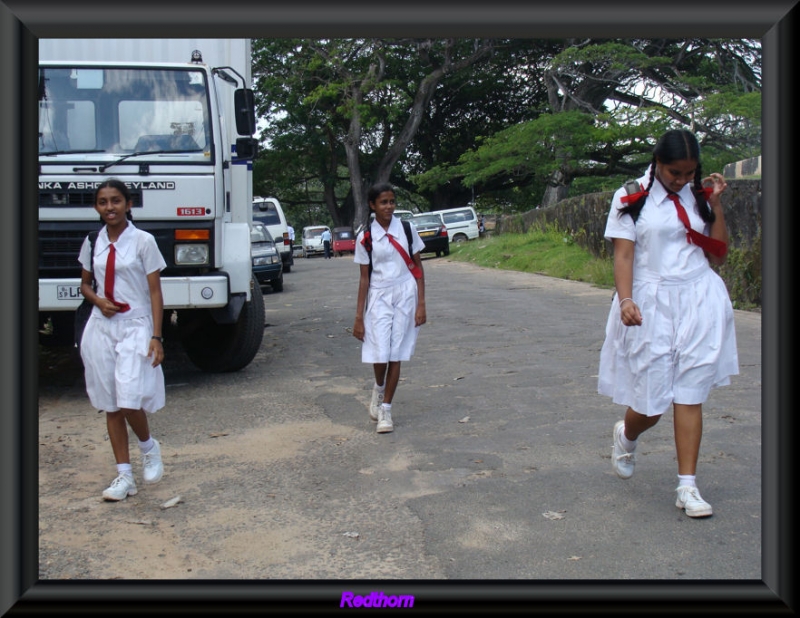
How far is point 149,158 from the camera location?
7887mm

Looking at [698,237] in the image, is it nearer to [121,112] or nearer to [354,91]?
[121,112]

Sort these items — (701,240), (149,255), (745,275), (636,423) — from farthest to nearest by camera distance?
(745,275)
(149,255)
(636,423)
(701,240)

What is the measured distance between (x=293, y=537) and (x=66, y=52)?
553 cm

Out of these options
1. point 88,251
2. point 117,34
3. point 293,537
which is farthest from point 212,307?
point 117,34

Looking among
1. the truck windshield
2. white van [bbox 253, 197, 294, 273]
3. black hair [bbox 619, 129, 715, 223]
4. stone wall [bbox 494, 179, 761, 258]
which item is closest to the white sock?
black hair [bbox 619, 129, 715, 223]

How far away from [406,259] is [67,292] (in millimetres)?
2868

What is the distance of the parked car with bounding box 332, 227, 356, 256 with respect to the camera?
4281cm

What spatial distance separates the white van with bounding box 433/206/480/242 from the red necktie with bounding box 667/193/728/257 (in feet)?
107

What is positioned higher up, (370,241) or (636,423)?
(370,241)

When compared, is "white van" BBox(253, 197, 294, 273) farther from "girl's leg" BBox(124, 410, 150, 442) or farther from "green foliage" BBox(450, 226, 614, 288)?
"girl's leg" BBox(124, 410, 150, 442)

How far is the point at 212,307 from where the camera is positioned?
8086 millimetres

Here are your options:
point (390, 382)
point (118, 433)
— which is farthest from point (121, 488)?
point (390, 382)

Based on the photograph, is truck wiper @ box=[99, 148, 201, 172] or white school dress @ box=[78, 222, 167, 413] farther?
truck wiper @ box=[99, 148, 201, 172]

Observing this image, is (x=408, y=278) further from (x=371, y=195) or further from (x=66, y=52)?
(x=66, y=52)
